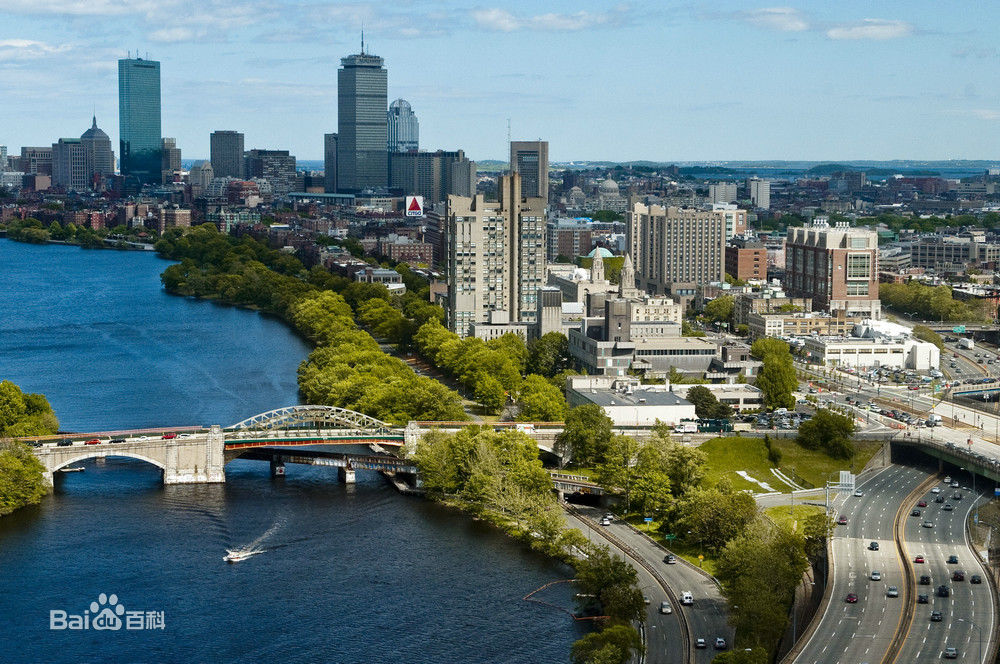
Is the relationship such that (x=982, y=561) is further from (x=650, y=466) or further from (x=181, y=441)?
(x=181, y=441)

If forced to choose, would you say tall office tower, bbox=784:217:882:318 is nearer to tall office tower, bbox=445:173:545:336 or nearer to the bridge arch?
tall office tower, bbox=445:173:545:336

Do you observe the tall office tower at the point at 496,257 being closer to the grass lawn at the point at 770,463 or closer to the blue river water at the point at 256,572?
the blue river water at the point at 256,572

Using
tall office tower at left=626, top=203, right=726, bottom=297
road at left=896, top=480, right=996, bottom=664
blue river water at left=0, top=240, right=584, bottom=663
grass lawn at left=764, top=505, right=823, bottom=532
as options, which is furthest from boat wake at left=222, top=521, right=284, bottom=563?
tall office tower at left=626, top=203, right=726, bottom=297

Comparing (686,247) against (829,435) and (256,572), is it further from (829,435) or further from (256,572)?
(256,572)

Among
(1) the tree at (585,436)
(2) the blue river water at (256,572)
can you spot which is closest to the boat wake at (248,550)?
(2) the blue river water at (256,572)

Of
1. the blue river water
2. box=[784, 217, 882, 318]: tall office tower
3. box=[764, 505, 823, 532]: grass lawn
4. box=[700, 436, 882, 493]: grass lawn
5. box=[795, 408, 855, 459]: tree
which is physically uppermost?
box=[784, 217, 882, 318]: tall office tower

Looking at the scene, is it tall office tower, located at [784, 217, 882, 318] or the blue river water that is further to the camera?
tall office tower, located at [784, 217, 882, 318]

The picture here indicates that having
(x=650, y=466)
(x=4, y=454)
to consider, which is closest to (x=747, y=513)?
(x=650, y=466)

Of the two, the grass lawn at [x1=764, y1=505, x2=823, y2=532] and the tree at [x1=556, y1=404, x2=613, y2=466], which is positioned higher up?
the tree at [x1=556, y1=404, x2=613, y2=466]
